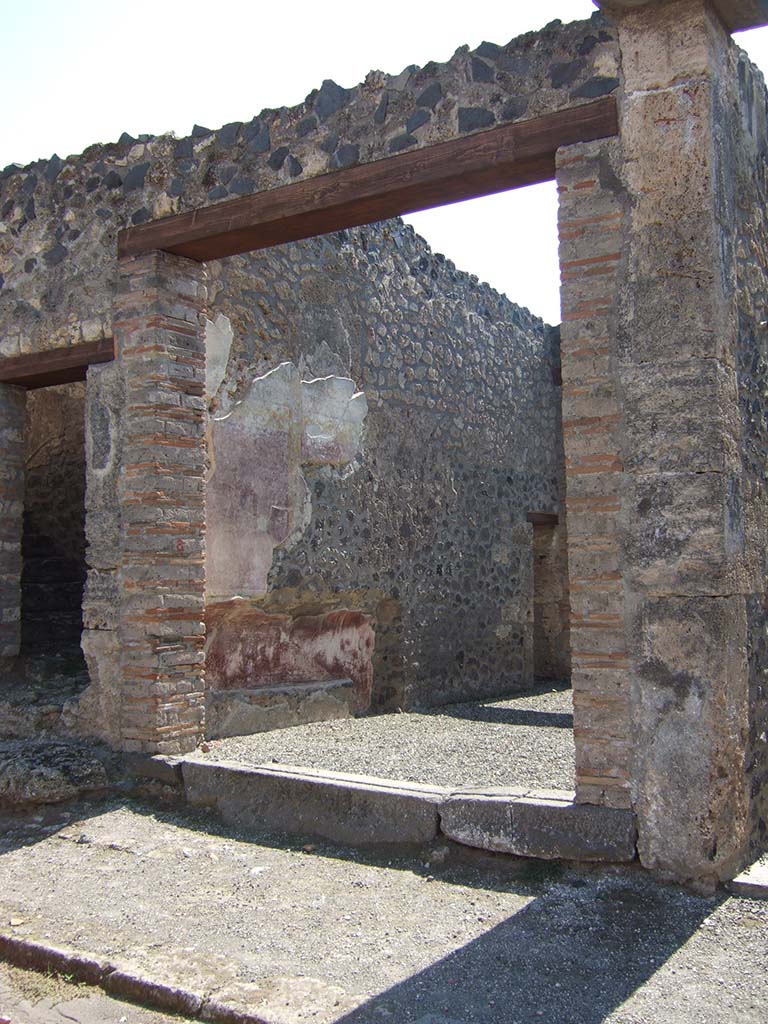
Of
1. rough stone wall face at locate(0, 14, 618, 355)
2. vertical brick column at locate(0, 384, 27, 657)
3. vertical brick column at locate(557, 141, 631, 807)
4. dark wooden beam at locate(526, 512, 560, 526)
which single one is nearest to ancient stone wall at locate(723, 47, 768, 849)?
vertical brick column at locate(557, 141, 631, 807)

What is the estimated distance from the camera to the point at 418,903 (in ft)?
12.3

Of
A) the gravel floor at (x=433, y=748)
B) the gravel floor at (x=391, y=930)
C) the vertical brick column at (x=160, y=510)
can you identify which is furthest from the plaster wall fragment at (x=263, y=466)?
the gravel floor at (x=391, y=930)

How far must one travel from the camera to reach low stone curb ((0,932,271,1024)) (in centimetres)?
291

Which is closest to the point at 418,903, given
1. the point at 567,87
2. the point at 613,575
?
the point at 613,575

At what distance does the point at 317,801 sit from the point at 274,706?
255 cm

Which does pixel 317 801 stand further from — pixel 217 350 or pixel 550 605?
pixel 550 605

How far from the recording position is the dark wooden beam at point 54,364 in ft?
19.2

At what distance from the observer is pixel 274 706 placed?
7074 mm

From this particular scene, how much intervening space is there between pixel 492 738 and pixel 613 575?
2.98 metres

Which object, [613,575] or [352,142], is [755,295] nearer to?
[613,575]

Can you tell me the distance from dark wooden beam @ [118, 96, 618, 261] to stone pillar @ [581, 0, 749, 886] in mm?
341

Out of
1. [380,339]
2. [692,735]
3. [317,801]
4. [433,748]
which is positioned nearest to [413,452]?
[380,339]

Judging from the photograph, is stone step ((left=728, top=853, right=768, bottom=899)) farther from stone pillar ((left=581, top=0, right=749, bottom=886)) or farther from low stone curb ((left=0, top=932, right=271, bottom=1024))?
low stone curb ((left=0, top=932, right=271, bottom=1024))

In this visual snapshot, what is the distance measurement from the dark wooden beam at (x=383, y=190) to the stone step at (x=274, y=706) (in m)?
2.93
